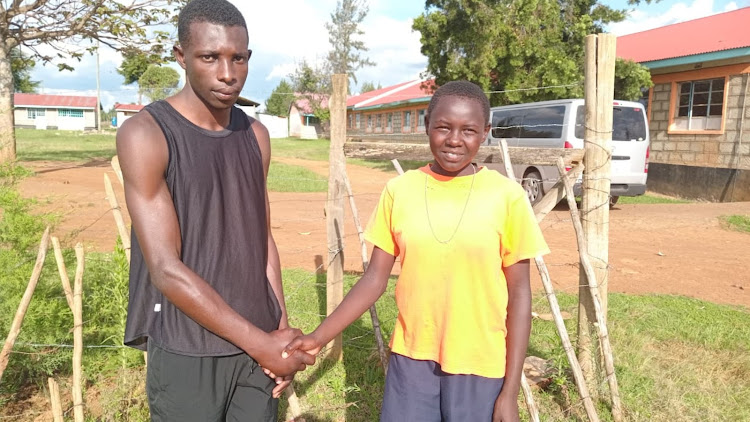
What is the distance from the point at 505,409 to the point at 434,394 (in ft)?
0.78

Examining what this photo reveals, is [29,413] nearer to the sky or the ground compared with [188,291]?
nearer to the ground

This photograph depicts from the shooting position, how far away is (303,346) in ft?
6.06

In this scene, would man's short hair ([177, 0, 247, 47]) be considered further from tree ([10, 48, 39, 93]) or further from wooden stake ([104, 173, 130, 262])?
tree ([10, 48, 39, 93])

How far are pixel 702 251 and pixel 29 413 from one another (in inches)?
309

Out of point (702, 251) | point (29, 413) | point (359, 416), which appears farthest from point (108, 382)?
point (702, 251)

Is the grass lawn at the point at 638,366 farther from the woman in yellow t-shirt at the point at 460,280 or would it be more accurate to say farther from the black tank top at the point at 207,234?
the black tank top at the point at 207,234

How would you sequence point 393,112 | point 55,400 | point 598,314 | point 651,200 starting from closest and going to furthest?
point 55,400
point 598,314
point 651,200
point 393,112

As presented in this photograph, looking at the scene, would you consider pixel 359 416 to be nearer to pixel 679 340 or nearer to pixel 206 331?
pixel 206 331

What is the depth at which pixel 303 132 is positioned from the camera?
146ft

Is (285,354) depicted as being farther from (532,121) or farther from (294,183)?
(294,183)

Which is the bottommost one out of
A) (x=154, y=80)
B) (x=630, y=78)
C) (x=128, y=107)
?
(x=630, y=78)

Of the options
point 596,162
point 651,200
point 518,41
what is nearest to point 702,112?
point 651,200

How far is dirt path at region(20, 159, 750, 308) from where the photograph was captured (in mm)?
5966

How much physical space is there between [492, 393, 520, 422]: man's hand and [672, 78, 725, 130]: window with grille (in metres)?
13.0
